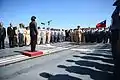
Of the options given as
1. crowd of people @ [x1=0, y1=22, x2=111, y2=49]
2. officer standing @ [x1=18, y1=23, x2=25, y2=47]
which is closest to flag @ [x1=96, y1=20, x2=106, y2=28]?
crowd of people @ [x1=0, y1=22, x2=111, y2=49]

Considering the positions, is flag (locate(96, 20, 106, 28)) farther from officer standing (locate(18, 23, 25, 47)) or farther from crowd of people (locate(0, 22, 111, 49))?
officer standing (locate(18, 23, 25, 47))

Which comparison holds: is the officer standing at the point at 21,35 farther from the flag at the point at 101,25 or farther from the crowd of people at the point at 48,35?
the flag at the point at 101,25

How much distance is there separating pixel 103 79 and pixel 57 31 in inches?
882

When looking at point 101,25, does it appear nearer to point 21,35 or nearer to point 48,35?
point 48,35

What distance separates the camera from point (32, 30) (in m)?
14.3

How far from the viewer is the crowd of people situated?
802 inches

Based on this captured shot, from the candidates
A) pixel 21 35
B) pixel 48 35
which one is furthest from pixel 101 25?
pixel 21 35

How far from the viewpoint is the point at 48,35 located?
90.5 ft

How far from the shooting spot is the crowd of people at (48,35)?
20359 millimetres

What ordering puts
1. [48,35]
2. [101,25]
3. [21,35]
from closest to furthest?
[21,35], [48,35], [101,25]

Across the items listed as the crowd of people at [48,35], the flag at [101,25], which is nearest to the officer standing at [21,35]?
the crowd of people at [48,35]

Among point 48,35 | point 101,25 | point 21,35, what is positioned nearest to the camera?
point 21,35

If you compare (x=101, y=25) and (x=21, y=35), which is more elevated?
(x=101, y=25)

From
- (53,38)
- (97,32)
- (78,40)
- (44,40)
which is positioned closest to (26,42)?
(44,40)
